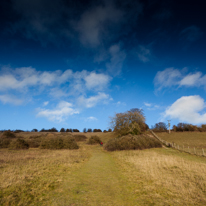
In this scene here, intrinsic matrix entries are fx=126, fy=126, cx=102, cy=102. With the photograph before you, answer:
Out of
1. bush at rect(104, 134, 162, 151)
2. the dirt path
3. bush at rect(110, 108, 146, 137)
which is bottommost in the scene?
the dirt path

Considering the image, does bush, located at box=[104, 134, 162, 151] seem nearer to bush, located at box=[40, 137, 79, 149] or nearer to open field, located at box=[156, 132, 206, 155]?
bush, located at box=[40, 137, 79, 149]

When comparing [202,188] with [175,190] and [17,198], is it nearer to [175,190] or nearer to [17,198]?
[175,190]

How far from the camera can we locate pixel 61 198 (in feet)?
19.7

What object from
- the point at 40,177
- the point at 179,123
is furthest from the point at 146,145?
the point at 179,123

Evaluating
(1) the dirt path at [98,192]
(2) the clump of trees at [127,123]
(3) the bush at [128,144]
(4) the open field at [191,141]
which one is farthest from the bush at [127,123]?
(1) the dirt path at [98,192]

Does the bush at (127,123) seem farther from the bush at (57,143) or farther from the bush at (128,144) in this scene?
the bush at (57,143)

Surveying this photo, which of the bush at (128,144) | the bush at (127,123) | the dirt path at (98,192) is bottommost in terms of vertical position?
the dirt path at (98,192)

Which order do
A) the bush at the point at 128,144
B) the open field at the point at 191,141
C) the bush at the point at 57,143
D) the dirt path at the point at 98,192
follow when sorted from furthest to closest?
1. the open field at the point at 191,141
2. the bush at the point at 57,143
3. the bush at the point at 128,144
4. the dirt path at the point at 98,192

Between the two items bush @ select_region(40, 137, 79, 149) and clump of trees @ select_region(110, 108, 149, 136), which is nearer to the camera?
bush @ select_region(40, 137, 79, 149)

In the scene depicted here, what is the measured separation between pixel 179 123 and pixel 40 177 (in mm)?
107404

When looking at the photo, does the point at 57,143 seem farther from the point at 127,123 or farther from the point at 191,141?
the point at 191,141

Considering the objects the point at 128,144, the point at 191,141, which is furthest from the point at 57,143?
the point at 191,141

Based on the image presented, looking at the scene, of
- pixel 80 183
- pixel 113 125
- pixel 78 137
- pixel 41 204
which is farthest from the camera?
pixel 78 137

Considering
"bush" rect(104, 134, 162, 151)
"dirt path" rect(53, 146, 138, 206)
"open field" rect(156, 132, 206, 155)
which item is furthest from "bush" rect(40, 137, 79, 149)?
"open field" rect(156, 132, 206, 155)
